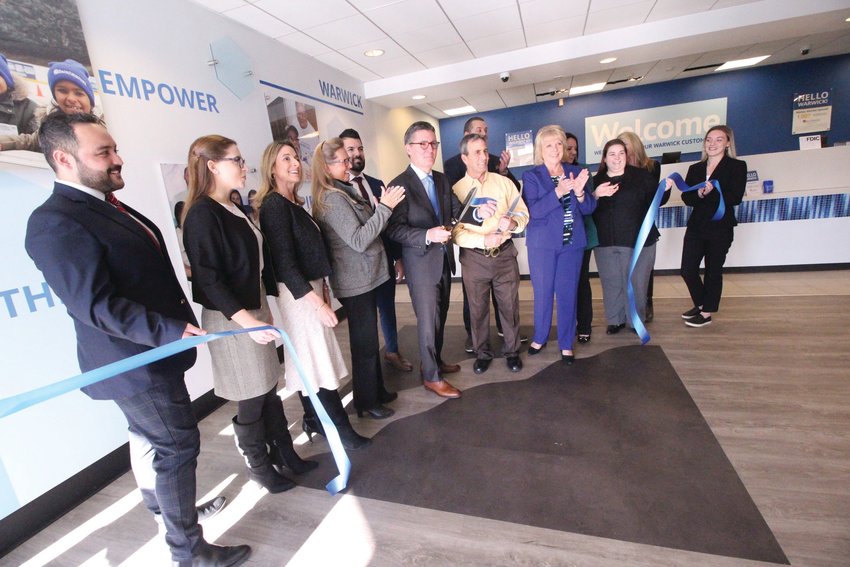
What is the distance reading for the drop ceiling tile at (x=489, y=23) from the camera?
4.04 metres

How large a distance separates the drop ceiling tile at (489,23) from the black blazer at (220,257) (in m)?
3.56

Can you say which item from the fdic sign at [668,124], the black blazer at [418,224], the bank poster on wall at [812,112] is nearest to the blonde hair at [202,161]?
the black blazer at [418,224]

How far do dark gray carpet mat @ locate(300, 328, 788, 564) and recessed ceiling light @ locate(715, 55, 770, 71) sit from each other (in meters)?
7.19

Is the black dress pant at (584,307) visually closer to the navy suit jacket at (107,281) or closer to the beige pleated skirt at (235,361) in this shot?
the beige pleated skirt at (235,361)

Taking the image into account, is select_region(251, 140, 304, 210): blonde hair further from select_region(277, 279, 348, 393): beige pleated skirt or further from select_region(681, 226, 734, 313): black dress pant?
select_region(681, 226, 734, 313): black dress pant

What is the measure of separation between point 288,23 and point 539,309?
11.4 feet

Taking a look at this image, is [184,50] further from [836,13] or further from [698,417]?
[836,13]

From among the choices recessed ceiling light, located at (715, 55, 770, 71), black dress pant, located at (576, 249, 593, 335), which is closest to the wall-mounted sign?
recessed ceiling light, located at (715, 55, 770, 71)

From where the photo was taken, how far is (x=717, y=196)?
3352 millimetres

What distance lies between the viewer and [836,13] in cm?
443

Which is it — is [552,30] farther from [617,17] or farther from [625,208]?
[625,208]

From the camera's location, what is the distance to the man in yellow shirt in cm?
271

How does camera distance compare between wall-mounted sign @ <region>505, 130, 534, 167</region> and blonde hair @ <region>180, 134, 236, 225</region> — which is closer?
blonde hair @ <region>180, 134, 236, 225</region>

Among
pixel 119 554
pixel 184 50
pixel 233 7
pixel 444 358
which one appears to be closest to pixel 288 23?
pixel 233 7
